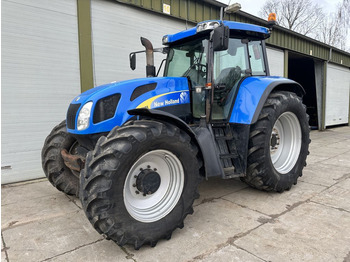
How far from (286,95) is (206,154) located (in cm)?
163

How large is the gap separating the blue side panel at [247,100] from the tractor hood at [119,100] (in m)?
0.81

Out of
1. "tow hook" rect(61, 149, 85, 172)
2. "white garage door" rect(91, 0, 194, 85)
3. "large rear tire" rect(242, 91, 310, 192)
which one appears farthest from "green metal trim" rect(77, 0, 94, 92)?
"large rear tire" rect(242, 91, 310, 192)

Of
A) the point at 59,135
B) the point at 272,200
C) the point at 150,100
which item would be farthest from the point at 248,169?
the point at 59,135

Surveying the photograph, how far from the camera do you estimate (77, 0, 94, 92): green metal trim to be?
196 inches

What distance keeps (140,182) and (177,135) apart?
0.57 meters

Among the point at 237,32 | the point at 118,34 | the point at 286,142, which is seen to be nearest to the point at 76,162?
the point at 237,32

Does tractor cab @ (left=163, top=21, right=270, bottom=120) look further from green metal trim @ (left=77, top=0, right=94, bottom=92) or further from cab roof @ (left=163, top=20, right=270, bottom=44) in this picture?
green metal trim @ (left=77, top=0, right=94, bottom=92)

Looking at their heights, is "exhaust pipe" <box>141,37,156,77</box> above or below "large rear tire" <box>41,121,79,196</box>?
above

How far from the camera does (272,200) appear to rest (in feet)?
11.2

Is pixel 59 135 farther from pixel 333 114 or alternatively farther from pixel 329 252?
pixel 333 114

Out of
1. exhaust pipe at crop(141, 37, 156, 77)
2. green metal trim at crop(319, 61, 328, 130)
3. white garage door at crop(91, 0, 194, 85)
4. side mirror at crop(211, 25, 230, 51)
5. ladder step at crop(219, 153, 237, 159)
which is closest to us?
side mirror at crop(211, 25, 230, 51)

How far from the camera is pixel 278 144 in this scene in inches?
153

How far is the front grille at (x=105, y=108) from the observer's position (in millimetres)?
2613

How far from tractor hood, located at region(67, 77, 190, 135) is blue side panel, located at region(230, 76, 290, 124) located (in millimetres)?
807
